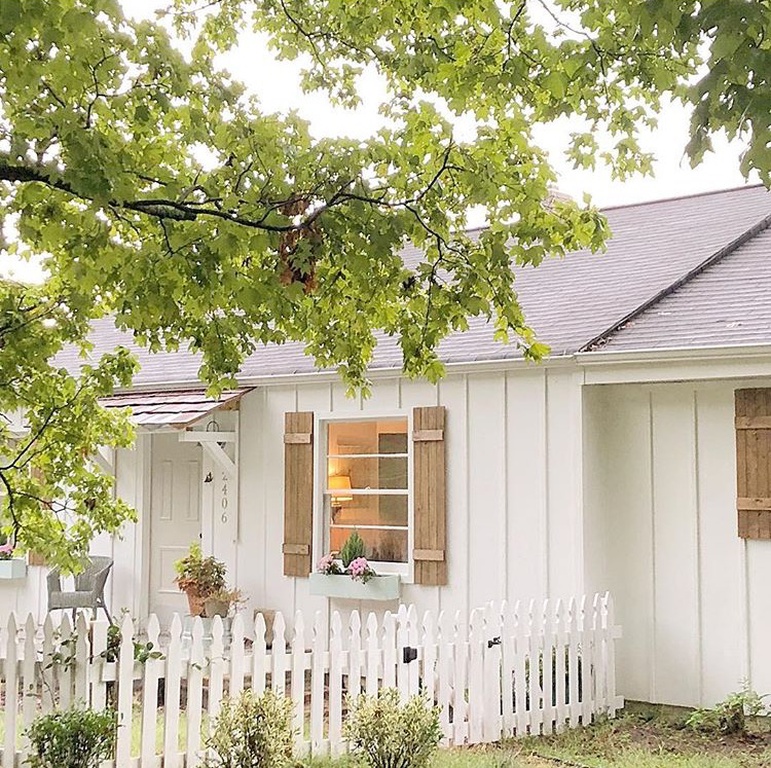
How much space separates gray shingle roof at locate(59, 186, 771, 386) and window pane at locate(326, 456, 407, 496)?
0.98m

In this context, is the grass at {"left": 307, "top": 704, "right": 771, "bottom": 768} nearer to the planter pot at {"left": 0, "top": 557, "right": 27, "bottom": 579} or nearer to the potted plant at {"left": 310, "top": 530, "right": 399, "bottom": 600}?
the potted plant at {"left": 310, "top": 530, "right": 399, "bottom": 600}

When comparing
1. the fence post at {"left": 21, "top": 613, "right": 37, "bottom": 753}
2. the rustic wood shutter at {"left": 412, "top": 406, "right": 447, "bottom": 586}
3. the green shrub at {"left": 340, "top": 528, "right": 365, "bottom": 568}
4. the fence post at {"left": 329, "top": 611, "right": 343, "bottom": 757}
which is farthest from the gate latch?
the green shrub at {"left": 340, "top": 528, "right": 365, "bottom": 568}

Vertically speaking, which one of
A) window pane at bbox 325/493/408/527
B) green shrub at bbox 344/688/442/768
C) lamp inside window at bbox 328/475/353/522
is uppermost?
lamp inside window at bbox 328/475/353/522

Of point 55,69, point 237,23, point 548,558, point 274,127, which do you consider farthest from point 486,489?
point 55,69

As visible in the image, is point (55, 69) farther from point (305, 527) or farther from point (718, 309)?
point (305, 527)

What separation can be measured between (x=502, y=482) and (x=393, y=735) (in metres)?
4.14

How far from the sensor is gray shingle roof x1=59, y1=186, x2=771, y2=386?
10070mm

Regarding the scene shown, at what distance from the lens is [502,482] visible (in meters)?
10.2

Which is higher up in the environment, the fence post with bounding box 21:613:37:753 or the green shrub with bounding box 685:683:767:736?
the fence post with bounding box 21:613:37:753

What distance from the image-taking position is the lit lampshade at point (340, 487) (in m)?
11.5

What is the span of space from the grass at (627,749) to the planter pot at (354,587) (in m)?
2.46

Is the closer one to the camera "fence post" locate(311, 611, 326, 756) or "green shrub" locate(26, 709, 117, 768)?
"green shrub" locate(26, 709, 117, 768)

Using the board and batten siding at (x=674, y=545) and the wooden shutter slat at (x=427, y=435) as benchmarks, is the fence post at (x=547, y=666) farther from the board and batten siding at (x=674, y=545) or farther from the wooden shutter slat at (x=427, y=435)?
the wooden shutter slat at (x=427, y=435)

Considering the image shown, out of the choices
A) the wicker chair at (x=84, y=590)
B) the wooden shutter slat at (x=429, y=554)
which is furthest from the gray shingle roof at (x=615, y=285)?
the wicker chair at (x=84, y=590)
